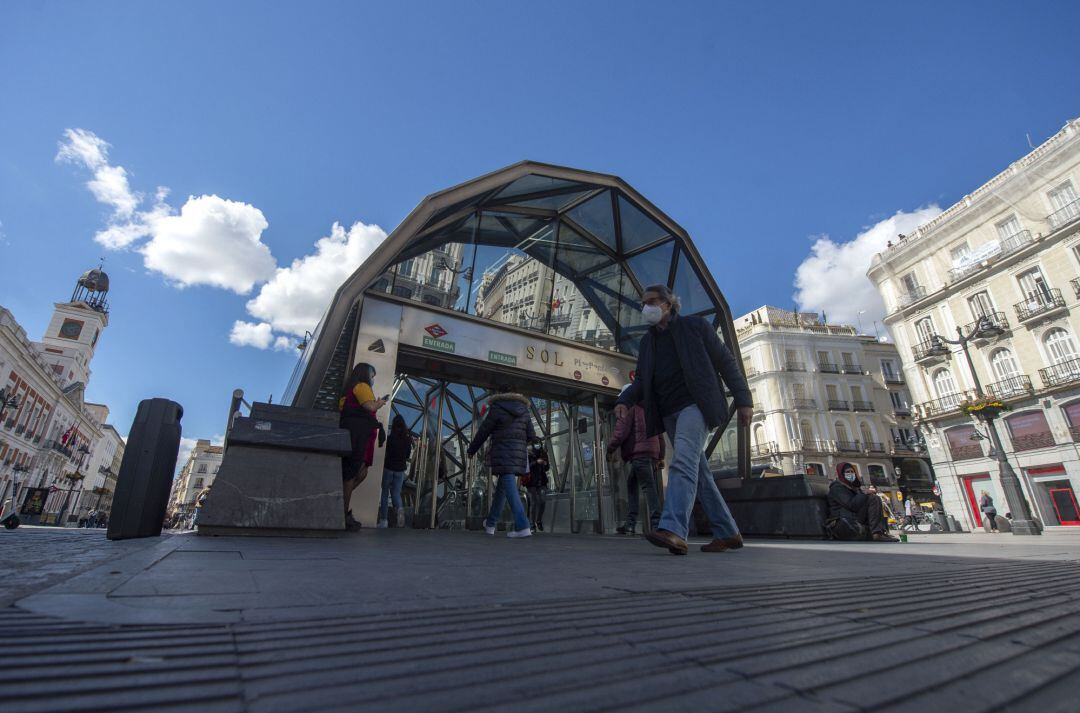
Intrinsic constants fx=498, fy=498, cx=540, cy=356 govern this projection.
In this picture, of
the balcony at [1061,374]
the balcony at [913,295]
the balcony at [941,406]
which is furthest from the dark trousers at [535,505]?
the balcony at [913,295]

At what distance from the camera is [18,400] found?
3622 cm

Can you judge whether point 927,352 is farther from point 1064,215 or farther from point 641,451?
point 641,451

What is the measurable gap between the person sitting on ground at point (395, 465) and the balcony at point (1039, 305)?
31282 millimetres

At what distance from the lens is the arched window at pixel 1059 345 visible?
23.5 meters

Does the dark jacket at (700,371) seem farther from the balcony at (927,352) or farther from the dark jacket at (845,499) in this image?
the balcony at (927,352)

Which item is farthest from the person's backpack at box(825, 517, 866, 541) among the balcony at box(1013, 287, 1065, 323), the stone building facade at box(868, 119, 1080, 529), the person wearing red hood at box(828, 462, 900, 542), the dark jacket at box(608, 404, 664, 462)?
the balcony at box(1013, 287, 1065, 323)

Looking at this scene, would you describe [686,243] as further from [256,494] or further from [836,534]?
[256,494]

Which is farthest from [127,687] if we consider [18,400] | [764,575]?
[18,400]

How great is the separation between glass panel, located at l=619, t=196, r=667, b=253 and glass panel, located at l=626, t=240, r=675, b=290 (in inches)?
9.5

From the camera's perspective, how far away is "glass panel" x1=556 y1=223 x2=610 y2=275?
1070cm

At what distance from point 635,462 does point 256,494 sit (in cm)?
462

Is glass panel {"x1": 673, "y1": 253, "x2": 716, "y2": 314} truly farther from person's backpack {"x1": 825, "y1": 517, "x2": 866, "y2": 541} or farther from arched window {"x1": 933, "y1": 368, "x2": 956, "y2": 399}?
arched window {"x1": 933, "y1": 368, "x2": 956, "y2": 399}

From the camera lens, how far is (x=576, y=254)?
10.9 m

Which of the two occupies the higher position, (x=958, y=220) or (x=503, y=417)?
(x=958, y=220)
